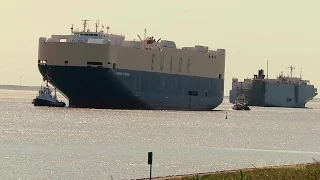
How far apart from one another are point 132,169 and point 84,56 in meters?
74.0

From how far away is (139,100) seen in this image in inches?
→ 4680

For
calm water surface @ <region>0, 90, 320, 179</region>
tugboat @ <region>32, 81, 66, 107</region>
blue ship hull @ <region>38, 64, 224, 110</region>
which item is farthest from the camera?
tugboat @ <region>32, 81, 66, 107</region>

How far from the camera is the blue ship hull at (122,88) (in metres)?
113

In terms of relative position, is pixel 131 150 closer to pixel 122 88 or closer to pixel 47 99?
pixel 122 88

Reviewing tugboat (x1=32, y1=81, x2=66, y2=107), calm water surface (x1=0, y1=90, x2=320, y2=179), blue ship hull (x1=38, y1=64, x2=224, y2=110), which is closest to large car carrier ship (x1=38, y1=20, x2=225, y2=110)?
blue ship hull (x1=38, y1=64, x2=224, y2=110)

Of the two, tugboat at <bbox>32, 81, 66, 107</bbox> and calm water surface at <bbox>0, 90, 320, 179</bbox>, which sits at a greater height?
tugboat at <bbox>32, 81, 66, 107</bbox>

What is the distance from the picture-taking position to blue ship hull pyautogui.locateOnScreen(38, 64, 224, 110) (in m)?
113

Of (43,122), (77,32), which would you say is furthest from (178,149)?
(77,32)

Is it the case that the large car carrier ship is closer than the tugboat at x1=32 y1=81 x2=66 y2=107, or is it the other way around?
the large car carrier ship

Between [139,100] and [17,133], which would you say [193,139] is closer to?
[17,133]

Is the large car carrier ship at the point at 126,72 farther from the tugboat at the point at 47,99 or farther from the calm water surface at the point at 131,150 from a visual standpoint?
the calm water surface at the point at 131,150

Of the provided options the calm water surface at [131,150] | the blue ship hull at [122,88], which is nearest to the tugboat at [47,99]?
the blue ship hull at [122,88]

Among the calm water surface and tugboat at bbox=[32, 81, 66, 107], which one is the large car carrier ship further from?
the calm water surface

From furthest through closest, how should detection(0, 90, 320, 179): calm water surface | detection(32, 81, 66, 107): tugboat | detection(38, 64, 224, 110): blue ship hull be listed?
detection(32, 81, 66, 107): tugboat
detection(38, 64, 224, 110): blue ship hull
detection(0, 90, 320, 179): calm water surface
